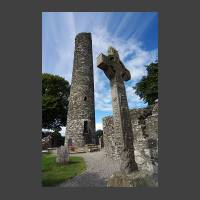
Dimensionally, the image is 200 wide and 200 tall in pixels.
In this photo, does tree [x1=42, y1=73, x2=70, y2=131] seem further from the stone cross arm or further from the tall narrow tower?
the stone cross arm

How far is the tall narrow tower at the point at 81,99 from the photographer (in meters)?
16.1

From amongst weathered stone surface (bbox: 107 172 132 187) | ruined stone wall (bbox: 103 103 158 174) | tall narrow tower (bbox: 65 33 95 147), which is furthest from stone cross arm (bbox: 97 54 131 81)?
tall narrow tower (bbox: 65 33 95 147)

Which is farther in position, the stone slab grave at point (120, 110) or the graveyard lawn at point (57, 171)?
the graveyard lawn at point (57, 171)

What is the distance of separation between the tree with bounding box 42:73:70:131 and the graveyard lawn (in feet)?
24.3

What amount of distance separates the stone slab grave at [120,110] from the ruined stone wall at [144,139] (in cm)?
62

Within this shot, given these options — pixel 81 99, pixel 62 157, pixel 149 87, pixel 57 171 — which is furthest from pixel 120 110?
pixel 81 99

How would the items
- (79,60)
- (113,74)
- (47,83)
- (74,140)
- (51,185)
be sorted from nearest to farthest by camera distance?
1. (113,74)
2. (51,185)
3. (74,140)
4. (79,60)
5. (47,83)

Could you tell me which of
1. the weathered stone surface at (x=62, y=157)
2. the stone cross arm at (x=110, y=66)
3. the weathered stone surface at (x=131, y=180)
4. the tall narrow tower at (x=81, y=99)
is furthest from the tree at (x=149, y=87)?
the weathered stone surface at (x=131, y=180)

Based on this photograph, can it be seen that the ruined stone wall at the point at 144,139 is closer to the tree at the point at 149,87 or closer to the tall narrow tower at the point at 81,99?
the tree at the point at 149,87

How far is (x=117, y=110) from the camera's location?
5.76 metres

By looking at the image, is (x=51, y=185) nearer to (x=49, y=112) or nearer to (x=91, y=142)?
(x=91, y=142)

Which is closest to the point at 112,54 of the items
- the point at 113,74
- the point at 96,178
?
the point at 113,74

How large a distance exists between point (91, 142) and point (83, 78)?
13.3 feet

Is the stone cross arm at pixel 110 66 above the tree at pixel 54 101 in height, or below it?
below
